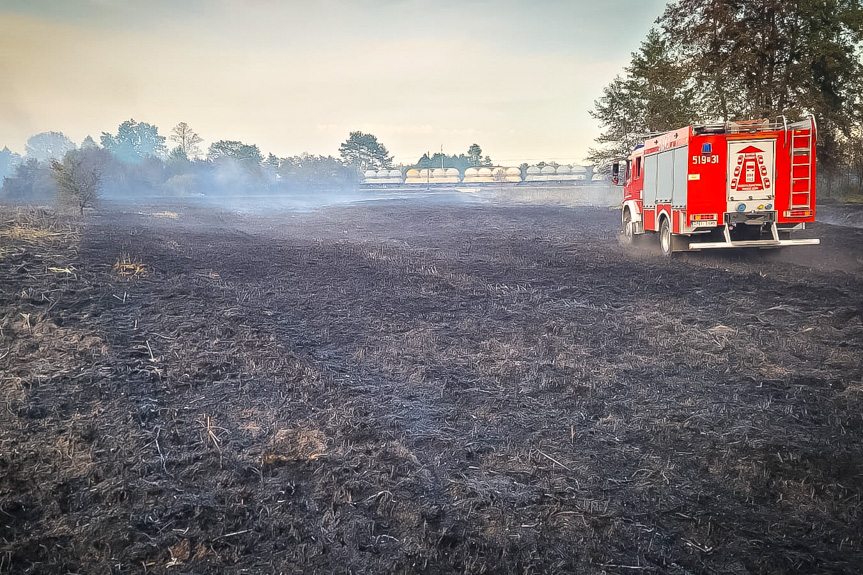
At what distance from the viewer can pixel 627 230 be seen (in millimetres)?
18438

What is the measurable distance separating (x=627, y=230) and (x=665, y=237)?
339 centimetres

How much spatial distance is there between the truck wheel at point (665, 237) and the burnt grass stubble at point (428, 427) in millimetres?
3786

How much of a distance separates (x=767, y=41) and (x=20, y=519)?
28.8 metres

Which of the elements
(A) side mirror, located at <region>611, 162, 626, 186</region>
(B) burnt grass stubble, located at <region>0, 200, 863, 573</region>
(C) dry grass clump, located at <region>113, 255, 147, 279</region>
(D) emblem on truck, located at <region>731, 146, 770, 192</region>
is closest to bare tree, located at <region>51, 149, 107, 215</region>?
(C) dry grass clump, located at <region>113, 255, 147, 279</region>

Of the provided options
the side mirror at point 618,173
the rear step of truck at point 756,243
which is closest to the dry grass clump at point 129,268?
the rear step of truck at point 756,243

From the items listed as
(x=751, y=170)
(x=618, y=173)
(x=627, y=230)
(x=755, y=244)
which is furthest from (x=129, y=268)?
(x=618, y=173)

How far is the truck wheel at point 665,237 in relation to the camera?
1455cm

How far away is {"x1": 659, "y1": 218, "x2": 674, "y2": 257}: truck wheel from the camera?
14555 millimetres

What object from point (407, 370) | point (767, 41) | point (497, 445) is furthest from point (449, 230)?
point (497, 445)

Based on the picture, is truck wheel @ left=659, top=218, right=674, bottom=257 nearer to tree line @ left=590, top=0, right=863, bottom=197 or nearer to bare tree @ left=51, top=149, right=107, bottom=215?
tree line @ left=590, top=0, right=863, bottom=197

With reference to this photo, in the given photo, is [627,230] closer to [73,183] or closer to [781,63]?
[781,63]

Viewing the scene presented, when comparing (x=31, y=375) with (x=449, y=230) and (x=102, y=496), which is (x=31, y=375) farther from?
(x=449, y=230)

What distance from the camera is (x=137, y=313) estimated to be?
8523 mm

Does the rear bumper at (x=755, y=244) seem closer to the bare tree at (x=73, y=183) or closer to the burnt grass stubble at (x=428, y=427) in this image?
the burnt grass stubble at (x=428, y=427)
